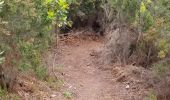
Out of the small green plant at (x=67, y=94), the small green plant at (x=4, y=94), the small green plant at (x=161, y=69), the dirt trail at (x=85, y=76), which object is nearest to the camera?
the small green plant at (x=4, y=94)

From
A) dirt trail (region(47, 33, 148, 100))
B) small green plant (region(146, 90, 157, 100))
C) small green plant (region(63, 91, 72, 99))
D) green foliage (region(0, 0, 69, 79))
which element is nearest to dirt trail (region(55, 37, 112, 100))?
dirt trail (region(47, 33, 148, 100))

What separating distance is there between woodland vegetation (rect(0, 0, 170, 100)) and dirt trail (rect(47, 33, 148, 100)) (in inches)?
44.9

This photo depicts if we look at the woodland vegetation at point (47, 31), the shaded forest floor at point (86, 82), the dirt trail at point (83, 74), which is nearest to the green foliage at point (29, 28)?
the woodland vegetation at point (47, 31)

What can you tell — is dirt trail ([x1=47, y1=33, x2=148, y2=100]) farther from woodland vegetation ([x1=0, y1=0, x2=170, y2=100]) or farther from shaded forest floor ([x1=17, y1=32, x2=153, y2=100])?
woodland vegetation ([x1=0, y1=0, x2=170, y2=100])

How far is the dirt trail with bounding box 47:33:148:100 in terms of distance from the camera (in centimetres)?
1144

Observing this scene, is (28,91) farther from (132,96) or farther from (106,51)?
(106,51)

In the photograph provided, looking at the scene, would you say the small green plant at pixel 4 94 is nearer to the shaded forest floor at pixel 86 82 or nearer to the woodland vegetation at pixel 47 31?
the woodland vegetation at pixel 47 31

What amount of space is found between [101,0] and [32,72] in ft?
40.3

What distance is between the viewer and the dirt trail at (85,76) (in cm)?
1144

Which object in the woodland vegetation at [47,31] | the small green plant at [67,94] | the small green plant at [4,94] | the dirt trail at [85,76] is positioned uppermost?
the woodland vegetation at [47,31]

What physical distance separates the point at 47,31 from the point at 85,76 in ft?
10.9

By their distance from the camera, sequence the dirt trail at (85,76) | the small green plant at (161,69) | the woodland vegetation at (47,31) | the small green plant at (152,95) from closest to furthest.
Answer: the woodland vegetation at (47,31) < the small green plant at (161,69) < the small green plant at (152,95) < the dirt trail at (85,76)

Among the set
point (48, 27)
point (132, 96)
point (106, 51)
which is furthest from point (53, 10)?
point (106, 51)

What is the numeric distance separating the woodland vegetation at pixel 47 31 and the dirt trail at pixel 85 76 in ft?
3.74
